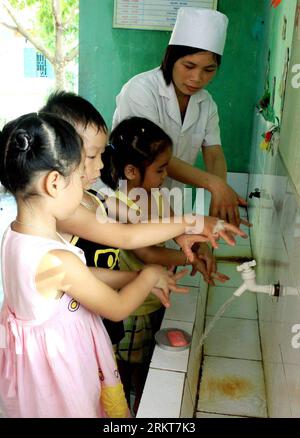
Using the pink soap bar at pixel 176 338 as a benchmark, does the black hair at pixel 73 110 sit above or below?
above

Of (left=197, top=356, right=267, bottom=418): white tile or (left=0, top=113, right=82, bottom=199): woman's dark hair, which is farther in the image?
(left=197, top=356, right=267, bottom=418): white tile

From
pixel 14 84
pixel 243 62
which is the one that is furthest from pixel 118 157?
pixel 14 84

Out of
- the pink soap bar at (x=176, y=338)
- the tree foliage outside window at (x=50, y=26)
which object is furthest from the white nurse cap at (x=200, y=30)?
the tree foliage outside window at (x=50, y=26)

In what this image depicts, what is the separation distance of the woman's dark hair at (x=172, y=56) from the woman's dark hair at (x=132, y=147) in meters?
0.33

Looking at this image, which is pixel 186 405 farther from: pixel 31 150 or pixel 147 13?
pixel 147 13

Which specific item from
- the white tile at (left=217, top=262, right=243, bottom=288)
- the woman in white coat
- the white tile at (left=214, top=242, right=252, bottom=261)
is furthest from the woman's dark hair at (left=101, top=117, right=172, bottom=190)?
the white tile at (left=214, top=242, right=252, bottom=261)

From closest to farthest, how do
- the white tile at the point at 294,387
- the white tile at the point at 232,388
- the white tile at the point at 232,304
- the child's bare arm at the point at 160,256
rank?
the white tile at the point at 294,387 < the white tile at the point at 232,388 < the child's bare arm at the point at 160,256 < the white tile at the point at 232,304

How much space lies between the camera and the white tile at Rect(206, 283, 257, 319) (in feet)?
5.12

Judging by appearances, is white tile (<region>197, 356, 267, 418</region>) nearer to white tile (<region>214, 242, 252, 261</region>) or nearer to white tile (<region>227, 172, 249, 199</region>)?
white tile (<region>214, 242, 252, 261</region>)

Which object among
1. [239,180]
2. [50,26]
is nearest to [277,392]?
[239,180]

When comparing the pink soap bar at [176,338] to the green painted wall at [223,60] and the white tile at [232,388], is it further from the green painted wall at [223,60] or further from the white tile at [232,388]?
the green painted wall at [223,60]

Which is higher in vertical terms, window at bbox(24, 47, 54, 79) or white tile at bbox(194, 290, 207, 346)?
window at bbox(24, 47, 54, 79)

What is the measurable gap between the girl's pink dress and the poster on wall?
181 centimetres

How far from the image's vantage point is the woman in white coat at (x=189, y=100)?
4.28ft
